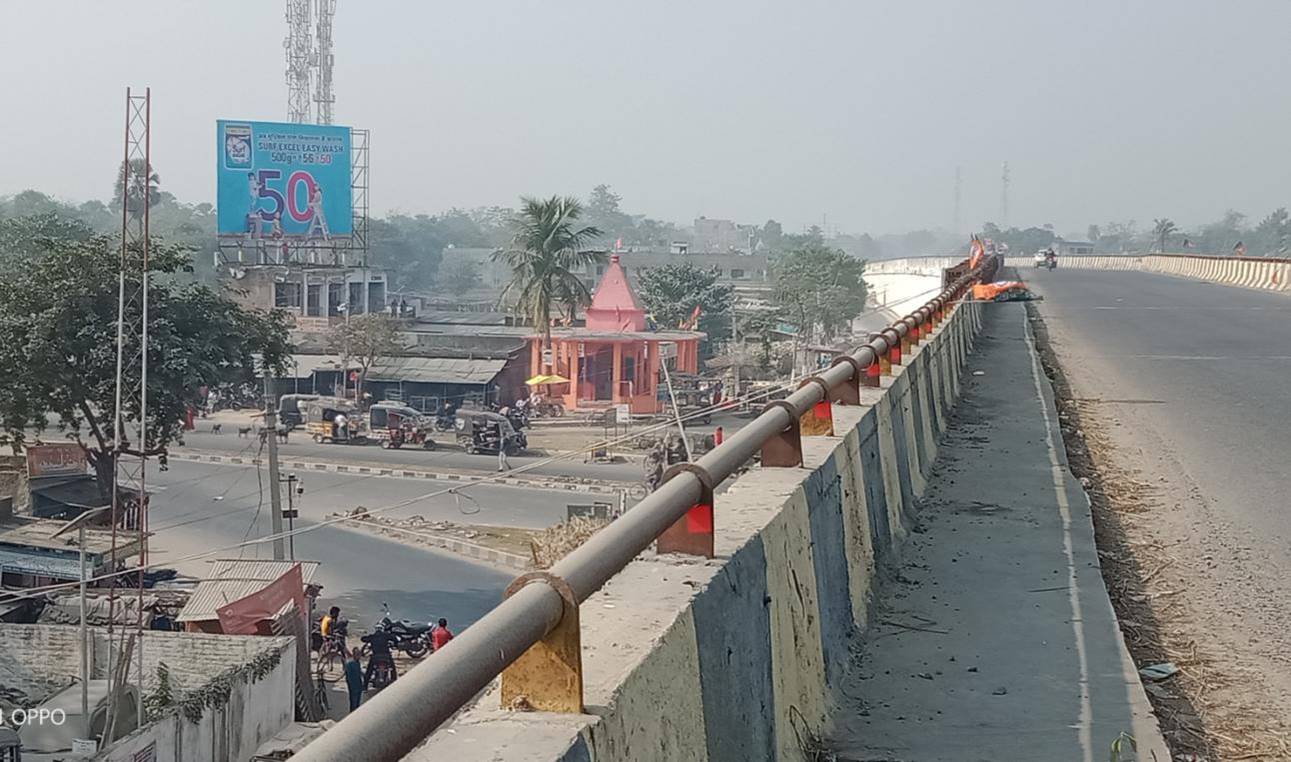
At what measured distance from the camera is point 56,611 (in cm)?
2216

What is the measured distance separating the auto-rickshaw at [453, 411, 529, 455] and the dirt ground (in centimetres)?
3571

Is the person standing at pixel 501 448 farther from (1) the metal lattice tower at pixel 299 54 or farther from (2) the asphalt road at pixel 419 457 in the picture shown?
(1) the metal lattice tower at pixel 299 54

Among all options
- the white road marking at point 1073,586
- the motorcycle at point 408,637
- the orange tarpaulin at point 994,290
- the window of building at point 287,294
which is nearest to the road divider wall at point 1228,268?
the orange tarpaulin at point 994,290

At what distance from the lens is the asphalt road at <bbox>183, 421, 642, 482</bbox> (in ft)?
137

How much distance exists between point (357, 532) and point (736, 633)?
33.8 metres

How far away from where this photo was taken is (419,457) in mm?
45469

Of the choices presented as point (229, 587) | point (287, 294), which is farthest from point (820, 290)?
point (229, 587)

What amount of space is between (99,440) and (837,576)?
2679 cm

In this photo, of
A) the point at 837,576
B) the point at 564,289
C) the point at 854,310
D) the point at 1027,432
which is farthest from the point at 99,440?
the point at 854,310

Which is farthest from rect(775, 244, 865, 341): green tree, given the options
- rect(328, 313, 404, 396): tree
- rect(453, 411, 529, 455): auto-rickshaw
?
rect(453, 411, 529, 455): auto-rickshaw

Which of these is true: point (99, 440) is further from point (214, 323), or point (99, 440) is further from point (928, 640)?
point (928, 640)

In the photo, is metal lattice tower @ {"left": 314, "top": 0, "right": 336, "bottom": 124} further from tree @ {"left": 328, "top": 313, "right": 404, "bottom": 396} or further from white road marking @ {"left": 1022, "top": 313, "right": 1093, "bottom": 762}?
white road marking @ {"left": 1022, "top": 313, "right": 1093, "bottom": 762}

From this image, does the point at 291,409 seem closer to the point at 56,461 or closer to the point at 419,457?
the point at 419,457

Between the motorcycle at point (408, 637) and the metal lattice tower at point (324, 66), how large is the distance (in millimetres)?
64869
